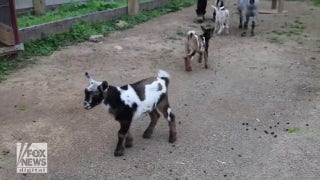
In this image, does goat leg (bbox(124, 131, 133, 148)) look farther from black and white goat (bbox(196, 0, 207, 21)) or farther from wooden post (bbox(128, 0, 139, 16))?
black and white goat (bbox(196, 0, 207, 21))

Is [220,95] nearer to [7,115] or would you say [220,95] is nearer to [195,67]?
[195,67]

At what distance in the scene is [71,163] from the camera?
192 inches

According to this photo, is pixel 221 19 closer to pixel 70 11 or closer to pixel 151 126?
pixel 70 11

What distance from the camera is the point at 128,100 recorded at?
4.84m

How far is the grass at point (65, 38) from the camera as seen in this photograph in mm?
8102

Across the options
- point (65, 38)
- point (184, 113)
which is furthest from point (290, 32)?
point (184, 113)

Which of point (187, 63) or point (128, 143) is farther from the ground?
point (187, 63)

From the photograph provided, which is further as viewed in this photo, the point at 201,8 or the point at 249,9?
the point at 201,8

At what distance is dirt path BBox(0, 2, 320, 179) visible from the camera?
192 inches

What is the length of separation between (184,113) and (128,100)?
160 cm

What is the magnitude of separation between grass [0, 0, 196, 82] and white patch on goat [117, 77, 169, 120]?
10.8ft

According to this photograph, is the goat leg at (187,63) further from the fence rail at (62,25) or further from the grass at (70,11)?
the grass at (70,11)

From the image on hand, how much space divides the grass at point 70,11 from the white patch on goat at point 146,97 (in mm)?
5118

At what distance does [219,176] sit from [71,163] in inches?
61.5
